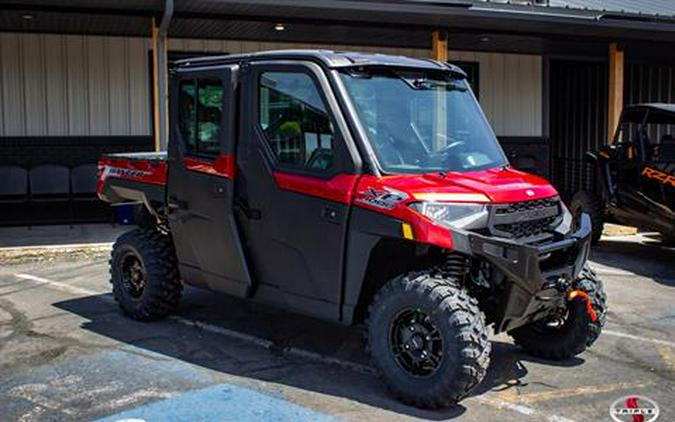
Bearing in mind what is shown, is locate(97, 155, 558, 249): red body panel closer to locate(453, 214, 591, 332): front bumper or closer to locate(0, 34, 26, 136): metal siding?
locate(453, 214, 591, 332): front bumper

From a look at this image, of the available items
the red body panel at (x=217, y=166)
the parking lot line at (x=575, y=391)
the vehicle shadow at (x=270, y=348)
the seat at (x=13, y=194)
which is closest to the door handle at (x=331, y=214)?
the red body panel at (x=217, y=166)

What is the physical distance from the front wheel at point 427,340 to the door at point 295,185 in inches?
19.1

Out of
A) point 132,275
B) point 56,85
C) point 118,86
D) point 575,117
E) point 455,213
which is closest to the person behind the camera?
point 455,213

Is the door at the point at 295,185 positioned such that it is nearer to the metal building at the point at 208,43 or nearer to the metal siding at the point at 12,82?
the metal building at the point at 208,43

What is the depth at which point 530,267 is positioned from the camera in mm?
4555

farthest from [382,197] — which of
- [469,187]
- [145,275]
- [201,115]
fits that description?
[145,275]

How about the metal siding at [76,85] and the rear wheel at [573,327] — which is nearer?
the rear wheel at [573,327]

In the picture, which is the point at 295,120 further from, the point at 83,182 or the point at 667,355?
the point at 83,182

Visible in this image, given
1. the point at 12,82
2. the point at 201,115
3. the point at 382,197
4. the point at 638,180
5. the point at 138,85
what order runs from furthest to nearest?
the point at 138,85
the point at 12,82
the point at 638,180
the point at 201,115
the point at 382,197

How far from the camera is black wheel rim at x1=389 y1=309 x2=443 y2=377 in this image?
15.1 ft

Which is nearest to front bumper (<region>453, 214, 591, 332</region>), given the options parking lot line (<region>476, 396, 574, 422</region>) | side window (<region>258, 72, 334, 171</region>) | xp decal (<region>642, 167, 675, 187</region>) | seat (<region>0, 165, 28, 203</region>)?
parking lot line (<region>476, 396, 574, 422</region>)

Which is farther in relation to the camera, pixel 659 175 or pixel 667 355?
pixel 659 175

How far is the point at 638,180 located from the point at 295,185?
20.1ft

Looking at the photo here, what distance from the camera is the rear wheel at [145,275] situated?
6414 mm
